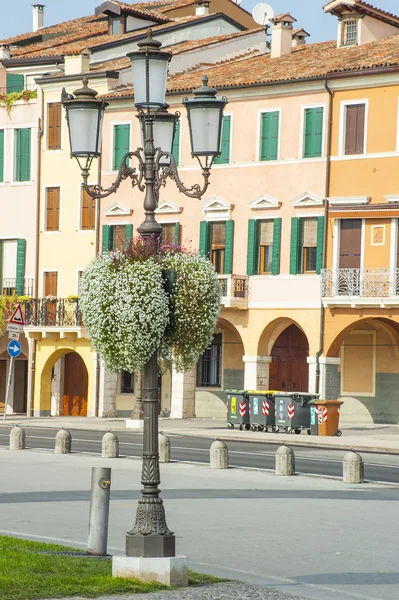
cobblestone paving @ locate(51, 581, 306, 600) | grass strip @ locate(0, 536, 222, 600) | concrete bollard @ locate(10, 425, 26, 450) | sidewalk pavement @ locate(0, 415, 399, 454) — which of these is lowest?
sidewalk pavement @ locate(0, 415, 399, 454)

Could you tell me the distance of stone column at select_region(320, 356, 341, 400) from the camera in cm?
4206

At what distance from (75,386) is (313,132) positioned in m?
13.4

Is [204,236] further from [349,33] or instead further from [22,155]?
[22,155]

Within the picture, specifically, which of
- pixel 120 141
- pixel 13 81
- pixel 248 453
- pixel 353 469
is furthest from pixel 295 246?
pixel 353 469

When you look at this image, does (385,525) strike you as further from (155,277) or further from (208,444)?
(208,444)

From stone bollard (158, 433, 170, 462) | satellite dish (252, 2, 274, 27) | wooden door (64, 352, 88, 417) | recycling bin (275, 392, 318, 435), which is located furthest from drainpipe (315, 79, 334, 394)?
stone bollard (158, 433, 170, 462)

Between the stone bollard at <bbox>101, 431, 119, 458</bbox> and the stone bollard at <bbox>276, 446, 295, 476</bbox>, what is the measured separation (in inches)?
181


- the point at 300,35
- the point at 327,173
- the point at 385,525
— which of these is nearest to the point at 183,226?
the point at 327,173

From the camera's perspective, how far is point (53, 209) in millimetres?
50031

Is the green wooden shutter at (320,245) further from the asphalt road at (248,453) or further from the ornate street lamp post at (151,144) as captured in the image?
the ornate street lamp post at (151,144)

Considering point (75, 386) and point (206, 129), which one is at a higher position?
point (206, 129)

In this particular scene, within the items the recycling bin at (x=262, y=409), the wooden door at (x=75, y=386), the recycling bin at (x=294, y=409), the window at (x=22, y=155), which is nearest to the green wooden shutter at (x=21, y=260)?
the window at (x=22, y=155)

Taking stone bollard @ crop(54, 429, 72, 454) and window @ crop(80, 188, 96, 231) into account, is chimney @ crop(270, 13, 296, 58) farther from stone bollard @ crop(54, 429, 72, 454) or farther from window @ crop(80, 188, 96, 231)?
stone bollard @ crop(54, 429, 72, 454)

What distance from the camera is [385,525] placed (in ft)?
55.5
